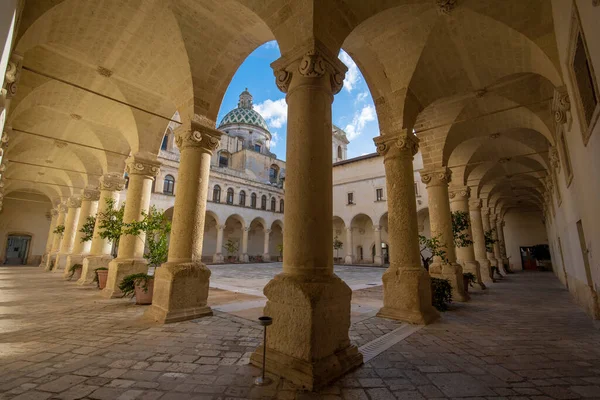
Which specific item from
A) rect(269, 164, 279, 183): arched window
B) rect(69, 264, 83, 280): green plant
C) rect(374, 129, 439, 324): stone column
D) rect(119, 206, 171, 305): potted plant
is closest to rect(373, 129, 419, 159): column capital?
rect(374, 129, 439, 324): stone column

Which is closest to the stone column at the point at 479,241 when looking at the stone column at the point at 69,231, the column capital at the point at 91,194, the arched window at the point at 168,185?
the column capital at the point at 91,194

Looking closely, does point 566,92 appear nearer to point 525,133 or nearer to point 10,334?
point 525,133

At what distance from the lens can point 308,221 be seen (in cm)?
325

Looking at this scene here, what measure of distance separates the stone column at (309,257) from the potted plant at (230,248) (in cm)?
2603

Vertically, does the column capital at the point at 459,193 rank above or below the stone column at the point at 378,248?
above

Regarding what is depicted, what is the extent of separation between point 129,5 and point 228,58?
1.95 metres

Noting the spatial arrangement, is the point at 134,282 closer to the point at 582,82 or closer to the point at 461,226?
the point at 582,82

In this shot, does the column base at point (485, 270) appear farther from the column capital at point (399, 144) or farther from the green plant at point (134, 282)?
the green plant at point (134, 282)

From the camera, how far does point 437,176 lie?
834 cm

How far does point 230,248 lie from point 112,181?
18.6 meters

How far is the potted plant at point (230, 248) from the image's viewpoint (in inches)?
1115

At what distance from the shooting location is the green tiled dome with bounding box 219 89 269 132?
3838 centimetres

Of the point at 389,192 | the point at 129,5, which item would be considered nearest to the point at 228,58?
the point at 129,5

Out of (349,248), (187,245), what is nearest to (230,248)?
(349,248)
